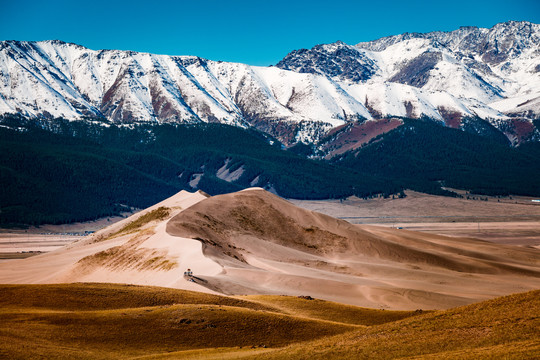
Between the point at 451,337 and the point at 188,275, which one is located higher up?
the point at 188,275

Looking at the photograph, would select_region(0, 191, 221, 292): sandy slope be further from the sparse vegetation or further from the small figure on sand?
the sparse vegetation

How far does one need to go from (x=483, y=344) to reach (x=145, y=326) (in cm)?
2192

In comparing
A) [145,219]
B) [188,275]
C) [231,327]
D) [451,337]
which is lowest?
[231,327]

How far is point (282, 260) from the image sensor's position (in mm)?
98438

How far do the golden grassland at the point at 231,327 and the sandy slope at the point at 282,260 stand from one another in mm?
13098

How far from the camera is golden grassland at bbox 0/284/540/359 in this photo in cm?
3531

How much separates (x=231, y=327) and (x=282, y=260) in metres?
50.7

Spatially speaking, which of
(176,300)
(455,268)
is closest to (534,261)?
(455,268)

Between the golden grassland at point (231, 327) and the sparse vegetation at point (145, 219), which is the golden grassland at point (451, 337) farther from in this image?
the sparse vegetation at point (145, 219)

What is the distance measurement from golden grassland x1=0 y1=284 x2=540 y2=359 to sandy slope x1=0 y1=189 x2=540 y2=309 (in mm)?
13098

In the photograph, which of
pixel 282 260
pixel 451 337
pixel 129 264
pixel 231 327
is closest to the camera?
pixel 451 337

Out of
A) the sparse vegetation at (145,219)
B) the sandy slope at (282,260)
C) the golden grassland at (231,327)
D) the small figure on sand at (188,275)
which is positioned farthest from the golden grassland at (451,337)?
the sparse vegetation at (145,219)

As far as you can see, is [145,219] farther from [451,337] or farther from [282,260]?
[451,337]

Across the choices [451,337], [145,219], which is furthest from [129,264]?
[451,337]
